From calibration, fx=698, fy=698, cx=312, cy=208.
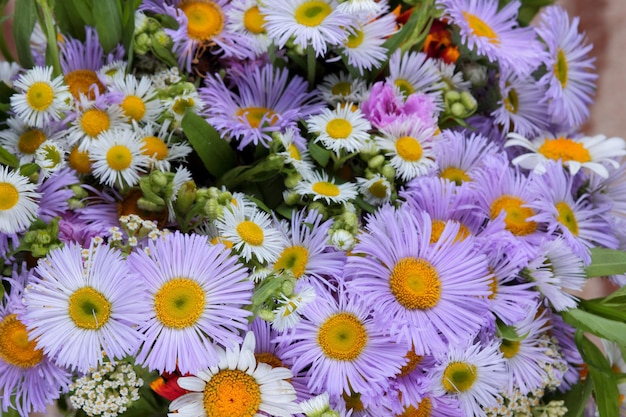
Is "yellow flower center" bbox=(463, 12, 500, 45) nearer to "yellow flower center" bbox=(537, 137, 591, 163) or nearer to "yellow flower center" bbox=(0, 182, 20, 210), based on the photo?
"yellow flower center" bbox=(537, 137, 591, 163)

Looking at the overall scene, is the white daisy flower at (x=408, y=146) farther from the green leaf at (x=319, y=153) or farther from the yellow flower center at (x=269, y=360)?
the yellow flower center at (x=269, y=360)

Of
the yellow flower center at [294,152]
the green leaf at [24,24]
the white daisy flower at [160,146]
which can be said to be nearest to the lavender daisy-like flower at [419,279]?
the yellow flower center at [294,152]

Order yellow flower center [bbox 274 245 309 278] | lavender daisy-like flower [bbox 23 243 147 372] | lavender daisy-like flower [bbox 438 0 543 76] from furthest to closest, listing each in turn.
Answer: lavender daisy-like flower [bbox 438 0 543 76], yellow flower center [bbox 274 245 309 278], lavender daisy-like flower [bbox 23 243 147 372]

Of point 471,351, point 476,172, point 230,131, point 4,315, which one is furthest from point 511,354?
point 4,315

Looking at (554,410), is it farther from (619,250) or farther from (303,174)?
(303,174)

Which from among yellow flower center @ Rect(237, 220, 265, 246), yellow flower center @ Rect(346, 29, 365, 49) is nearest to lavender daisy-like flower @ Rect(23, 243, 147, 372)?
yellow flower center @ Rect(237, 220, 265, 246)

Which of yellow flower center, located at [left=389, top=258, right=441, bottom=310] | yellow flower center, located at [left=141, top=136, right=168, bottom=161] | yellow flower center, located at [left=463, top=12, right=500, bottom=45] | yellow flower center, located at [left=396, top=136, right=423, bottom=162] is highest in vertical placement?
yellow flower center, located at [left=463, top=12, right=500, bottom=45]
